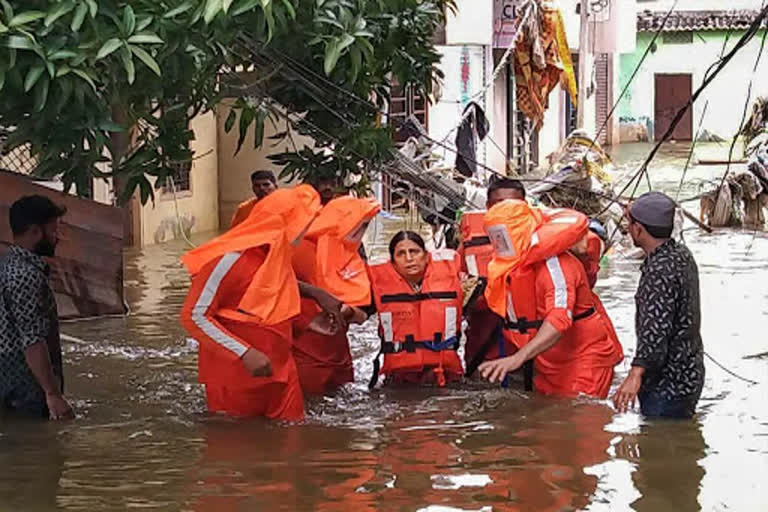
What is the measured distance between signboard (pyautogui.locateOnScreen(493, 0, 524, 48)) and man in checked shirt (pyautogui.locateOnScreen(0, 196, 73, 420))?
18538 mm

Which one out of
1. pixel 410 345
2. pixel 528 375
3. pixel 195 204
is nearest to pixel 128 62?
pixel 410 345

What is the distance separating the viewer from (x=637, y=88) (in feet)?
148

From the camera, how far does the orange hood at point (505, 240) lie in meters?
7.93

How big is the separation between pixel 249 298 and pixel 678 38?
1550 inches

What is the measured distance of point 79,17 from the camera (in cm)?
566

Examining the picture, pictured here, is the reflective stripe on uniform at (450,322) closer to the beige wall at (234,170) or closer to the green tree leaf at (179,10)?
the green tree leaf at (179,10)

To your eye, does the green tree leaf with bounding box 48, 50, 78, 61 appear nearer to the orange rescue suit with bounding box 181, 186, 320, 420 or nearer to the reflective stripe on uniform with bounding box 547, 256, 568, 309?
the orange rescue suit with bounding box 181, 186, 320, 420

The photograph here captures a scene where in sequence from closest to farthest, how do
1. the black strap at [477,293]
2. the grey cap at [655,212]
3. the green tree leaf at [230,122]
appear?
the grey cap at [655,212] < the green tree leaf at [230,122] < the black strap at [477,293]

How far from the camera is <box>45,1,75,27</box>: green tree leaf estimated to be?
222 inches

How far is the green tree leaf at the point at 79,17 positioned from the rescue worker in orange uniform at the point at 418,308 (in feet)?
10.7

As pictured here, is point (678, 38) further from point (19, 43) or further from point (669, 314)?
point (19, 43)

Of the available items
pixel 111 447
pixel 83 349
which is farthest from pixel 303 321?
pixel 83 349

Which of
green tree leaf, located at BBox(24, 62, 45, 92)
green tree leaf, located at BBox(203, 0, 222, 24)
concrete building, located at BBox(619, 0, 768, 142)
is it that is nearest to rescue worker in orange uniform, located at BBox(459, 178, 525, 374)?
green tree leaf, located at BBox(203, 0, 222, 24)

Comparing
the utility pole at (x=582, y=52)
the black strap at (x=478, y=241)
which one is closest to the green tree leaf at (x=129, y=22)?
the black strap at (x=478, y=241)
